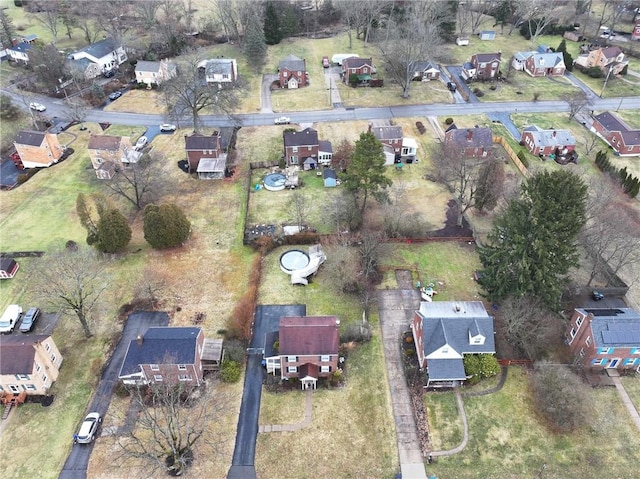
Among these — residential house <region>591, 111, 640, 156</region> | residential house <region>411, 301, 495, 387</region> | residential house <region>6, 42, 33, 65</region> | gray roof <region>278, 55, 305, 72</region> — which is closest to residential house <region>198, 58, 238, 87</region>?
gray roof <region>278, 55, 305, 72</region>

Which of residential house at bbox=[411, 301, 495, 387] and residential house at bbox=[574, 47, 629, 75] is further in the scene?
residential house at bbox=[574, 47, 629, 75]

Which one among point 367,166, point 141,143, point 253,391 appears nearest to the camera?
point 253,391

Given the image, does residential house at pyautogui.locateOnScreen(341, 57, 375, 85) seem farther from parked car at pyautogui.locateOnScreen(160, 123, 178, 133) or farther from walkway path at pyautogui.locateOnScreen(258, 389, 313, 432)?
walkway path at pyautogui.locateOnScreen(258, 389, 313, 432)

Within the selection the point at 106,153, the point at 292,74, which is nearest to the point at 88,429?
the point at 106,153

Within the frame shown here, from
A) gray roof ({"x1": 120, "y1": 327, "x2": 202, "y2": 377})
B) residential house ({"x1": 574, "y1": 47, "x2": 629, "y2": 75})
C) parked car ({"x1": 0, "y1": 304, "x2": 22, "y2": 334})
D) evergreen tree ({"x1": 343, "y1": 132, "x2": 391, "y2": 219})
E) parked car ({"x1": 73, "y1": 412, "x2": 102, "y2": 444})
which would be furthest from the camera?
residential house ({"x1": 574, "y1": 47, "x2": 629, "y2": 75})

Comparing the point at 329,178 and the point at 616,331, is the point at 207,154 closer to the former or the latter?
the point at 329,178

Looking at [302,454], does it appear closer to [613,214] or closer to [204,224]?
[204,224]
